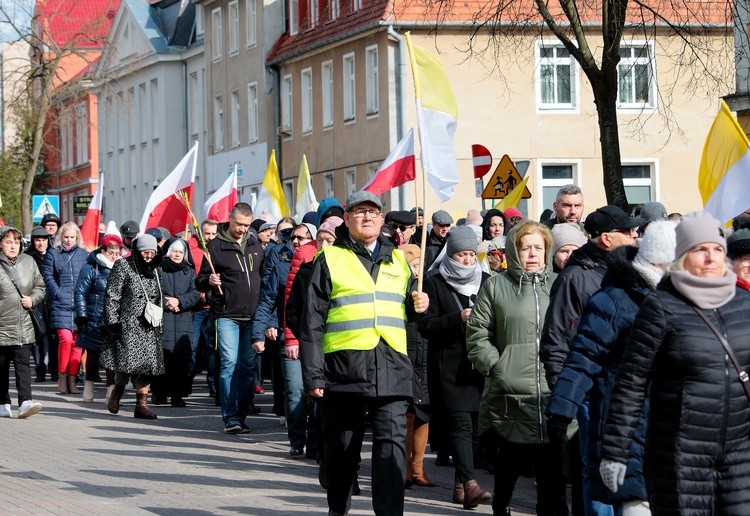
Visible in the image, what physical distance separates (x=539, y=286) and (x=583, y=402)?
162 cm

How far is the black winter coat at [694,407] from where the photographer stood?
654 centimetres

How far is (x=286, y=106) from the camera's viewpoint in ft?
157

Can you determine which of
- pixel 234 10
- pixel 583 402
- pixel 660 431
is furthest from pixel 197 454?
pixel 234 10

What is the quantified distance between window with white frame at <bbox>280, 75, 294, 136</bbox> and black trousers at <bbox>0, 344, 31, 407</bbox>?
30926 mm

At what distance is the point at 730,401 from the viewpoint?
6555mm

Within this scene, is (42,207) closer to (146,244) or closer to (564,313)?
(146,244)

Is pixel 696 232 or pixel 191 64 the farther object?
pixel 191 64

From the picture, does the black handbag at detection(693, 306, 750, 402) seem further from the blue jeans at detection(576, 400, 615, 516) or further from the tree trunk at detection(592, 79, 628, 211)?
the tree trunk at detection(592, 79, 628, 211)

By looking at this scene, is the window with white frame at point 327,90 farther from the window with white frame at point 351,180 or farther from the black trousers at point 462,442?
the black trousers at point 462,442

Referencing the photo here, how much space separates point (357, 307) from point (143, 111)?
54415mm

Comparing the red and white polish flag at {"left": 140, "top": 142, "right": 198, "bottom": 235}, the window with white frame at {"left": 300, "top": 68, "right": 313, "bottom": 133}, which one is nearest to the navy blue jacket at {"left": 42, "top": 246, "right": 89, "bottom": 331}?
the red and white polish flag at {"left": 140, "top": 142, "right": 198, "bottom": 235}

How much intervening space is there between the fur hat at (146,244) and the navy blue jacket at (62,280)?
347cm

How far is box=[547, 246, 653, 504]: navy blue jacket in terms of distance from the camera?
7543 millimetres

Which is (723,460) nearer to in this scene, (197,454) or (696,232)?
(696,232)
